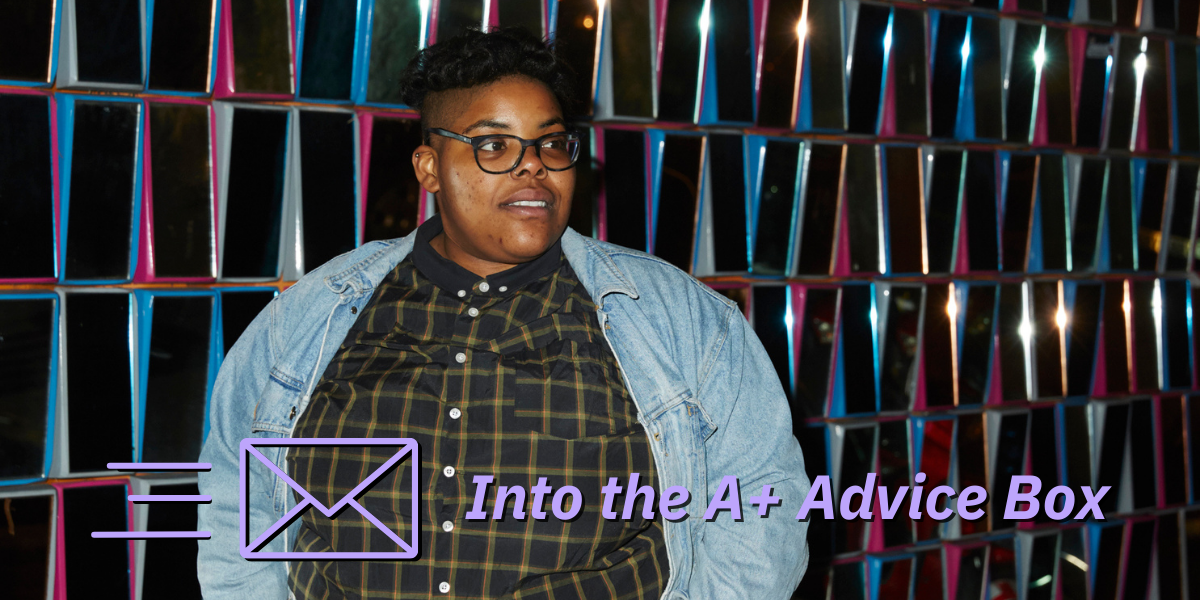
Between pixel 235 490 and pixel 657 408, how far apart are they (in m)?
0.61

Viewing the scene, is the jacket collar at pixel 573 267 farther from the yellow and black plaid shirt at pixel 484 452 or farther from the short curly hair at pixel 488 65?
the short curly hair at pixel 488 65

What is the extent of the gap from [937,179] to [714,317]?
3.50 feet

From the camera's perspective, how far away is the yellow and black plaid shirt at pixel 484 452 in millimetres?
1049

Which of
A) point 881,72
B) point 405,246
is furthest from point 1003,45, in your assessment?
point 405,246

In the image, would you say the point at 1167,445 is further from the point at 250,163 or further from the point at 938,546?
the point at 250,163

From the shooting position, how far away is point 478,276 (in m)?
1.18

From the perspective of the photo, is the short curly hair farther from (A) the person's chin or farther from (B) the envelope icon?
(B) the envelope icon

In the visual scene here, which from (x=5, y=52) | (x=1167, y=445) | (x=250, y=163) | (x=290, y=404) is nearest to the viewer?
(x=290, y=404)

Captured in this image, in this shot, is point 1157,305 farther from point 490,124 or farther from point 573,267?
point 490,124

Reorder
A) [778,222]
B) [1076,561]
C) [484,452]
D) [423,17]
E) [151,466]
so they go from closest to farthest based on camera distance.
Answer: [484,452], [151,466], [423,17], [778,222], [1076,561]

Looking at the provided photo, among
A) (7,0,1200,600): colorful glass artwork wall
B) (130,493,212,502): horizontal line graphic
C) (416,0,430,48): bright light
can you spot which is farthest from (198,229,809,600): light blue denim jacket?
(416,0,430,48): bright light

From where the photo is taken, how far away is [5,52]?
4.47 ft

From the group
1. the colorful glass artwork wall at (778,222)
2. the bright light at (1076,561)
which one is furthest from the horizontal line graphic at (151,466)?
the bright light at (1076,561)

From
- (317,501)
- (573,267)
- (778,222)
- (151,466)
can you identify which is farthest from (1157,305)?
(151,466)
